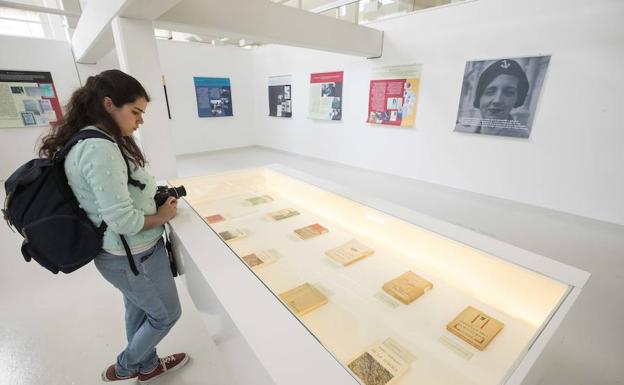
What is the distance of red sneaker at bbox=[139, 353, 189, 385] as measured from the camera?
4.73 ft

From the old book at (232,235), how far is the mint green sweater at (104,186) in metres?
0.50

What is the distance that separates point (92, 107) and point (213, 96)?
5.93m

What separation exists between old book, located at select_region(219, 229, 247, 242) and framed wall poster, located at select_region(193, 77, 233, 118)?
5.48m

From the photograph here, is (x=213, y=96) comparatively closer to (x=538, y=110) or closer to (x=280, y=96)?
(x=280, y=96)

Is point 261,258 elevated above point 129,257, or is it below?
below

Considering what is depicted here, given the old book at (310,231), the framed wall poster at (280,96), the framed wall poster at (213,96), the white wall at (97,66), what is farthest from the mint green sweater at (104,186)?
the framed wall poster at (213,96)

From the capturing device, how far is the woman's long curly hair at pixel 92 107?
94 centimetres

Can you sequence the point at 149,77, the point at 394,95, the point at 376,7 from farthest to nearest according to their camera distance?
the point at 376,7
the point at 394,95
the point at 149,77

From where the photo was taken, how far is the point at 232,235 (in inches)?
60.0

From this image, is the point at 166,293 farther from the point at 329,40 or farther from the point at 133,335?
the point at 329,40

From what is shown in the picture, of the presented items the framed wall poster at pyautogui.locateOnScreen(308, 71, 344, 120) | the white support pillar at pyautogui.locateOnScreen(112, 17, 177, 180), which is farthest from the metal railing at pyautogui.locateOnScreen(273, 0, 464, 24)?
the white support pillar at pyautogui.locateOnScreen(112, 17, 177, 180)

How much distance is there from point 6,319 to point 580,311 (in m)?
3.84

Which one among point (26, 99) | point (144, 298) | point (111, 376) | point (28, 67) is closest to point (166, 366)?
point (111, 376)

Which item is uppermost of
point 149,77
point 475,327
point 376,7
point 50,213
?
point 376,7
